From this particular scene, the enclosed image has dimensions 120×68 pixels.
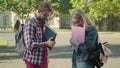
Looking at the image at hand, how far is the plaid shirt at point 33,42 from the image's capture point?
20.1 ft

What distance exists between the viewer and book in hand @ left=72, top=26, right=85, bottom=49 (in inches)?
269

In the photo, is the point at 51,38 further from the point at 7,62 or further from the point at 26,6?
the point at 26,6

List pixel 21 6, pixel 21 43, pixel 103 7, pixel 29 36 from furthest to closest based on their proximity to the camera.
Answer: pixel 21 6 → pixel 103 7 → pixel 21 43 → pixel 29 36

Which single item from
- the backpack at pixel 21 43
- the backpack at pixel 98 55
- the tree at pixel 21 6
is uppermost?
the backpack at pixel 21 43

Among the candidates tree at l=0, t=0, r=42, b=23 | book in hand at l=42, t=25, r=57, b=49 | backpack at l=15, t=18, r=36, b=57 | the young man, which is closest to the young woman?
book in hand at l=42, t=25, r=57, b=49

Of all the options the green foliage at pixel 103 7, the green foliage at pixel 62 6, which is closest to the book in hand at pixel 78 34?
the green foliage at pixel 103 7

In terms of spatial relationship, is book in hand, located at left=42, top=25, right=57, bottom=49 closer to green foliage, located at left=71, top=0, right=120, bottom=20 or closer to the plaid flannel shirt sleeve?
the plaid flannel shirt sleeve

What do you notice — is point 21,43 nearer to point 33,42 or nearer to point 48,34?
point 33,42

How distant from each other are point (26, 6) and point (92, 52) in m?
62.0

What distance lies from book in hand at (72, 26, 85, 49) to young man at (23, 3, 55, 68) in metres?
0.80

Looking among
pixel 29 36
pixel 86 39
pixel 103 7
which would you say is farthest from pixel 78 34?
pixel 103 7

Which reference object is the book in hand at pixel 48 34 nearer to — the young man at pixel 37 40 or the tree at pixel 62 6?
the young man at pixel 37 40

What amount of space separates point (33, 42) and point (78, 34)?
3.50 ft

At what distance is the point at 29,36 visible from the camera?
20.1 ft
